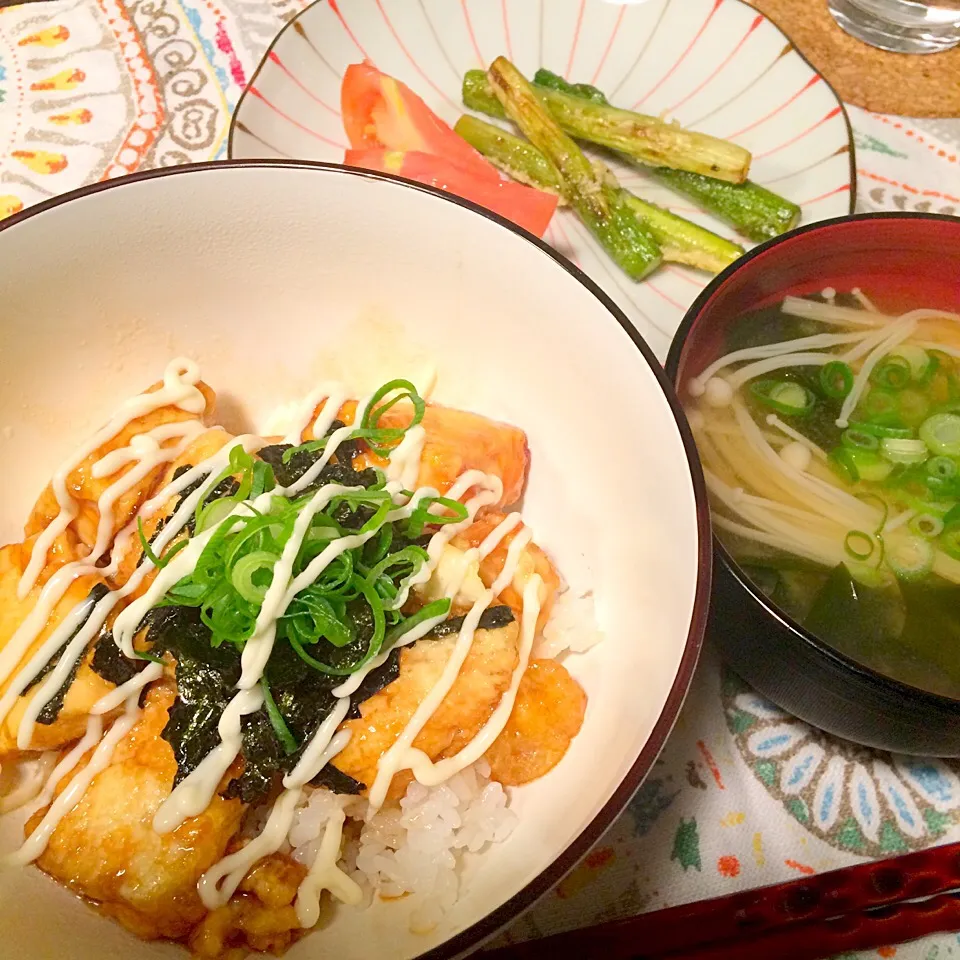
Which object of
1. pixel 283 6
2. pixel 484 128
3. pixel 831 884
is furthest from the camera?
pixel 283 6

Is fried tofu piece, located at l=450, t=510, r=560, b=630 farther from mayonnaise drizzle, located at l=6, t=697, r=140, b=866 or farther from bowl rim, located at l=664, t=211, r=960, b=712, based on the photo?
mayonnaise drizzle, located at l=6, t=697, r=140, b=866

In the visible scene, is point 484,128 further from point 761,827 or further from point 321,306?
point 761,827

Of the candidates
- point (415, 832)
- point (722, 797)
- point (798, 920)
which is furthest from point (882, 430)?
point (415, 832)

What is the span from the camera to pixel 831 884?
1314 mm

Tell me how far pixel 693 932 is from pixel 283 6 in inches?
111

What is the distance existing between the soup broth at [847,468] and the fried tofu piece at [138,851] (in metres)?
0.99

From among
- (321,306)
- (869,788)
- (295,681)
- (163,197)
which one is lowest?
(869,788)

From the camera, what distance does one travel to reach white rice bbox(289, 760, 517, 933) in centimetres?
118

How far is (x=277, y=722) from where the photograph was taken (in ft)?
3.86

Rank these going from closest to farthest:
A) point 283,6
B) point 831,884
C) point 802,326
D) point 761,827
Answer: point 831,884
point 761,827
point 802,326
point 283,6

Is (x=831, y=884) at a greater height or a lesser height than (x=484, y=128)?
lesser

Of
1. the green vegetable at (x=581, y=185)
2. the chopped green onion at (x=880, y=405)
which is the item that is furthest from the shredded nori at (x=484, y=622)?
the green vegetable at (x=581, y=185)

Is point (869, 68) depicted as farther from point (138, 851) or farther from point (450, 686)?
point (138, 851)

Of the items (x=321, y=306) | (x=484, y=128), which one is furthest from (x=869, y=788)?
(x=484, y=128)
